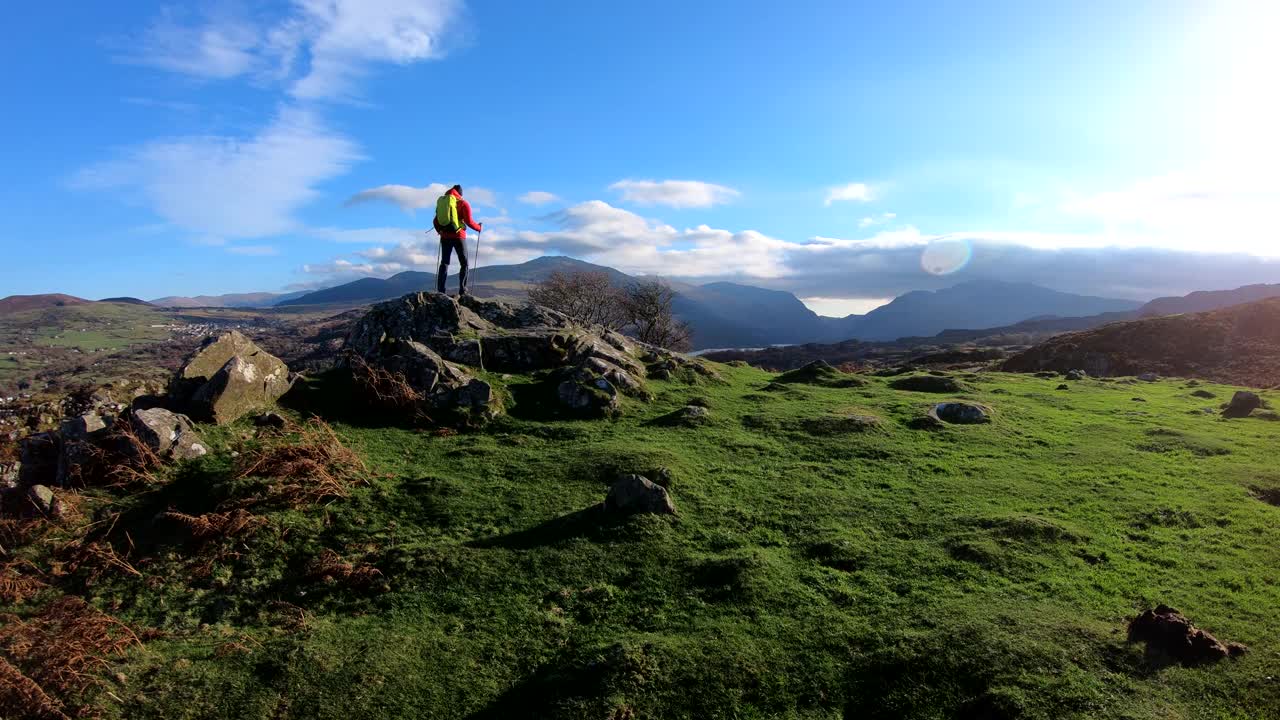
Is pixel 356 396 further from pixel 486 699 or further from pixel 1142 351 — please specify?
pixel 1142 351

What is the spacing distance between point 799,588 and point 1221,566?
340 inches

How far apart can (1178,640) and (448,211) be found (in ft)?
84.1

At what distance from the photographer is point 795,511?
15.3 metres

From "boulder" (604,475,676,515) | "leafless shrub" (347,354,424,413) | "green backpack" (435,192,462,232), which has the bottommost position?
"boulder" (604,475,676,515)

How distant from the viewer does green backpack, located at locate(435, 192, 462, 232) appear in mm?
26156

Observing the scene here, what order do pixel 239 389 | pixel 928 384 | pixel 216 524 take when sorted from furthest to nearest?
1. pixel 928 384
2. pixel 239 389
3. pixel 216 524

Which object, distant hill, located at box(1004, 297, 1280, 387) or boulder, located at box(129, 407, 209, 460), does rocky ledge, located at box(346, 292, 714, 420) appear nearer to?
boulder, located at box(129, 407, 209, 460)

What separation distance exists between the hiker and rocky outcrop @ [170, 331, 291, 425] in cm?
810

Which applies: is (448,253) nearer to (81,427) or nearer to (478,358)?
(478,358)

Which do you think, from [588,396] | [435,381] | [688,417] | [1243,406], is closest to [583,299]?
[588,396]

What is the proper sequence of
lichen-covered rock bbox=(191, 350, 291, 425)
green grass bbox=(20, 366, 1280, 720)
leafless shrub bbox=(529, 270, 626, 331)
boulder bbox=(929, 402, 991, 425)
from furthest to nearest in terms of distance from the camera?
leafless shrub bbox=(529, 270, 626, 331)
boulder bbox=(929, 402, 991, 425)
lichen-covered rock bbox=(191, 350, 291, 425)
green grass bbox=(20, 366, 1280, 720)

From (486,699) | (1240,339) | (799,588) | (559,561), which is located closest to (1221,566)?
(799,588)

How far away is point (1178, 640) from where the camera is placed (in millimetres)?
9344

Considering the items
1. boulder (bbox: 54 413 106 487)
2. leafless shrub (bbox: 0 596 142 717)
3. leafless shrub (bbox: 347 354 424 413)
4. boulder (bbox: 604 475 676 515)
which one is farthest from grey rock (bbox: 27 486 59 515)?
boulder (bbox: 604 475 676 515)
